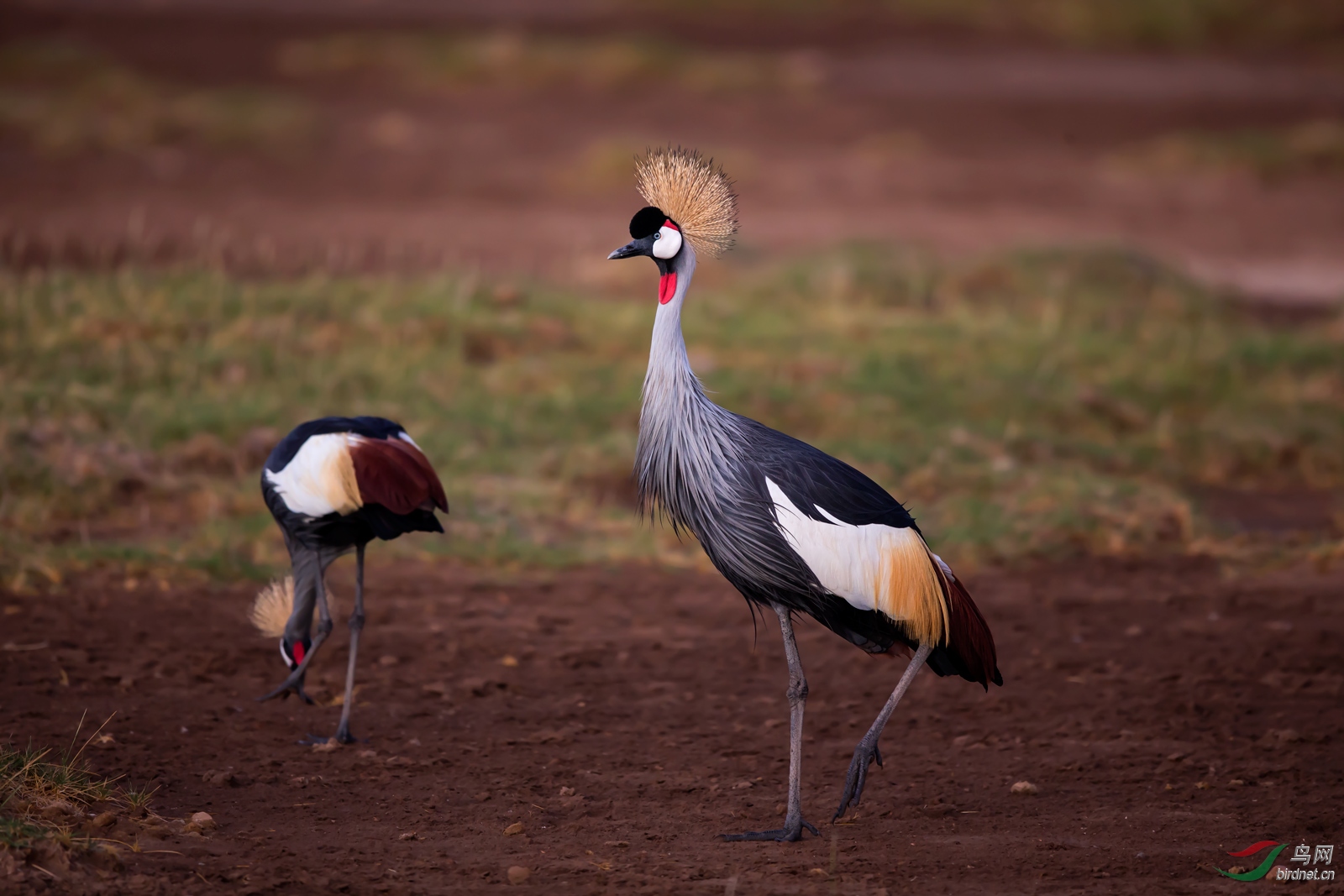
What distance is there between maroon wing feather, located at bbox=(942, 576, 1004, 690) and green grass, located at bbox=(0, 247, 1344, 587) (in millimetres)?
1869

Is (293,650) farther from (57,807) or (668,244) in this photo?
(668,244)

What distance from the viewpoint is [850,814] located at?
4.55 m

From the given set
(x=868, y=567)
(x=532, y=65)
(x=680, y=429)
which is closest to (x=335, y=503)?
(x=680, y=429)

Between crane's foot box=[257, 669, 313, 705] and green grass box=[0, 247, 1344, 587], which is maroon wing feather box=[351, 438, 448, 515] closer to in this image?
crane's foot box=[257, 669, 313, 705]

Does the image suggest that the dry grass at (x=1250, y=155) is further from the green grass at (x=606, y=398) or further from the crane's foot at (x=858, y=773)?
the crane's foot at (x=858, y=773)

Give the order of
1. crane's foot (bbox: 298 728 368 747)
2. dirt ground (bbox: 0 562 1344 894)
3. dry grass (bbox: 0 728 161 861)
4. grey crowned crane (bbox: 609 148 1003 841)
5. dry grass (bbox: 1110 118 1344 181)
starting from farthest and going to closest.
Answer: dry grass (bbox: 1110 118 1344 181) < crane's foot (bbox: 298 728 368 747) < grey crowned crane (bbox: 609 148 1003 841) < dirt ground (bbox: 0 562 1344 894) < dry grass (bbox: 0 728 161 861)

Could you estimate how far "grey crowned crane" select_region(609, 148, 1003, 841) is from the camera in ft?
14.4

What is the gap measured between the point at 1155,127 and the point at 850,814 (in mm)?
18337

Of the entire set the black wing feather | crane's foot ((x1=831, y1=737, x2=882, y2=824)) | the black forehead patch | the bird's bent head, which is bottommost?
the bird's bent head

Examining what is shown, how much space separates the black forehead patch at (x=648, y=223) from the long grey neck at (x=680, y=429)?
0.11 meters

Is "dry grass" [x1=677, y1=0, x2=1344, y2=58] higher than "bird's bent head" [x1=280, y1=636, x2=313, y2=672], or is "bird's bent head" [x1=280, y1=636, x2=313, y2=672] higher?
"dry grass" [x1=677, y1=0, x2=1344, y2=58]

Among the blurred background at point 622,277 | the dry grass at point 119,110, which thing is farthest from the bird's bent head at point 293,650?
the dry grass at point 119,110

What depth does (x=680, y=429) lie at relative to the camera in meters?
4.55

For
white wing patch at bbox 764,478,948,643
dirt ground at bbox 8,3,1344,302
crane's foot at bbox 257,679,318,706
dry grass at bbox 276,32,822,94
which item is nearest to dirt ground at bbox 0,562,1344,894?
crane's foot at bbox 257,679,318,706
